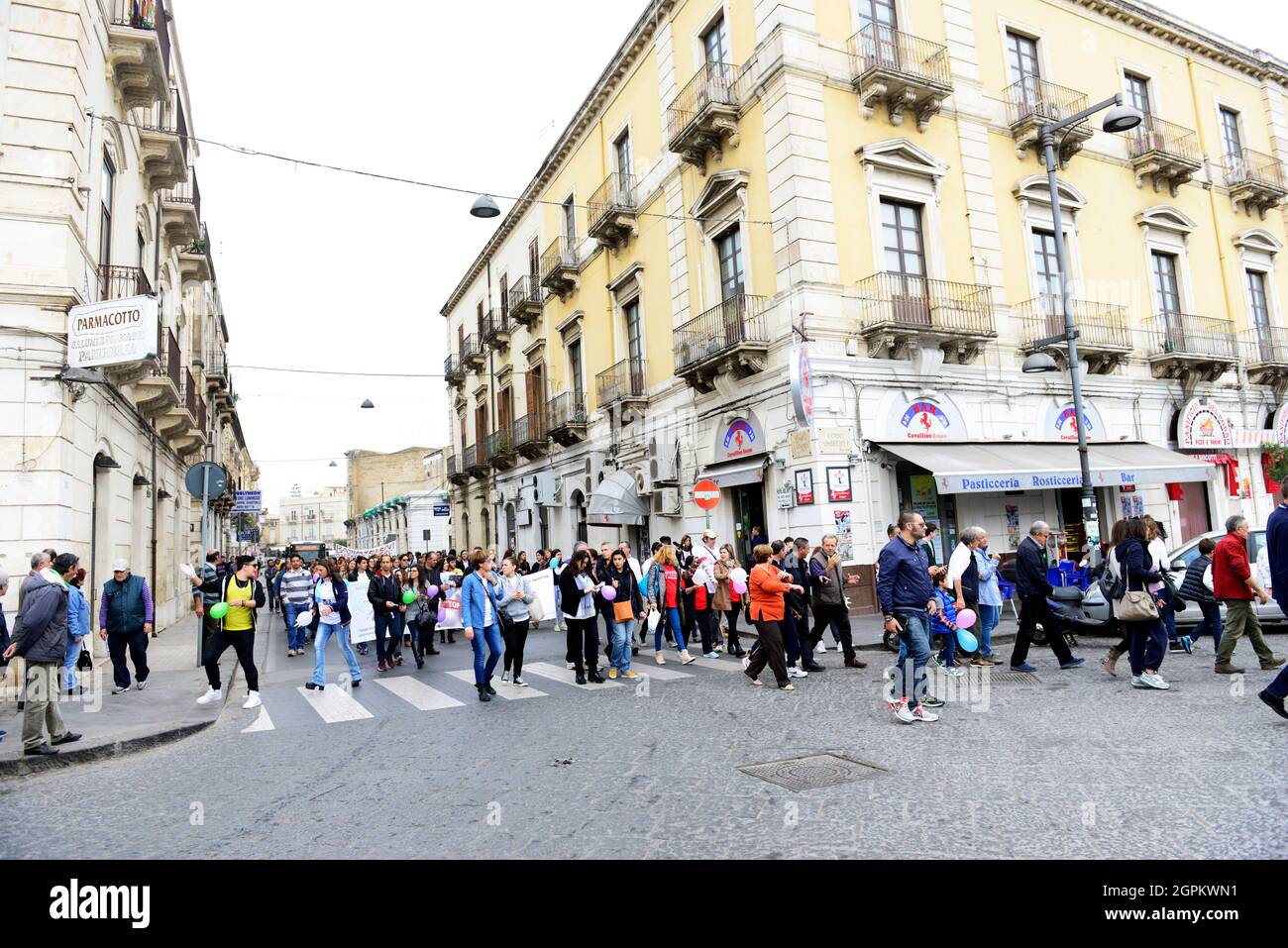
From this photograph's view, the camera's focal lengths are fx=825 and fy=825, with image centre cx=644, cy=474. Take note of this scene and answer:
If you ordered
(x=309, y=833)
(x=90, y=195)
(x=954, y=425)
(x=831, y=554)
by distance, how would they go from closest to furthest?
1. (x=309, y=833)
2. (x=831, y=554)
3. (x=90, y=195)
4. (x=954, y=425)

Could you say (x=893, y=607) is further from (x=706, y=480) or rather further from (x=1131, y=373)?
(x=1131, y=373)

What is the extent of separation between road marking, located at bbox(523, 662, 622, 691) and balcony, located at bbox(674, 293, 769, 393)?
25.1 ft

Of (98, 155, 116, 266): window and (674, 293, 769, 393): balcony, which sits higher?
(98, 155, 116, 266): window

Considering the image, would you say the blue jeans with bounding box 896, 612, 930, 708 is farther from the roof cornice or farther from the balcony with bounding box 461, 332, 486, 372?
the balcony with bounding box 461, 332, 486, 372

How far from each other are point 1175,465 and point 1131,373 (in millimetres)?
2872

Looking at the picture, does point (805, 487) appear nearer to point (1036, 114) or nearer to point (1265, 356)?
point (1036, 114)

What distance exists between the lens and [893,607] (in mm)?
7473

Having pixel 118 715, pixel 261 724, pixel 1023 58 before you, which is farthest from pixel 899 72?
pixel 118 715

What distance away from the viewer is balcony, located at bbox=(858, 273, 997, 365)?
1599 cm

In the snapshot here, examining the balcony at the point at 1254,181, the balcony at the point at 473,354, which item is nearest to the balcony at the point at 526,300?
the balcony at the point at 473,354

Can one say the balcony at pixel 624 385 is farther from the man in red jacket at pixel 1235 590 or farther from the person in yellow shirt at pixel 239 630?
the man in red jacket at pixel 1235 590

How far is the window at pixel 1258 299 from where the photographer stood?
75.5ft

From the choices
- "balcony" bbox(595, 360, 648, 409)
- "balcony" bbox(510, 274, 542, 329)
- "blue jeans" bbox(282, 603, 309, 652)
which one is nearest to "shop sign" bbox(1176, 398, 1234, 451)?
"balcony" bbox(595, 360, 648, 409)

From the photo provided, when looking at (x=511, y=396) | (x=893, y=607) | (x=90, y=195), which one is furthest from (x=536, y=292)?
(x=893, y=607)
